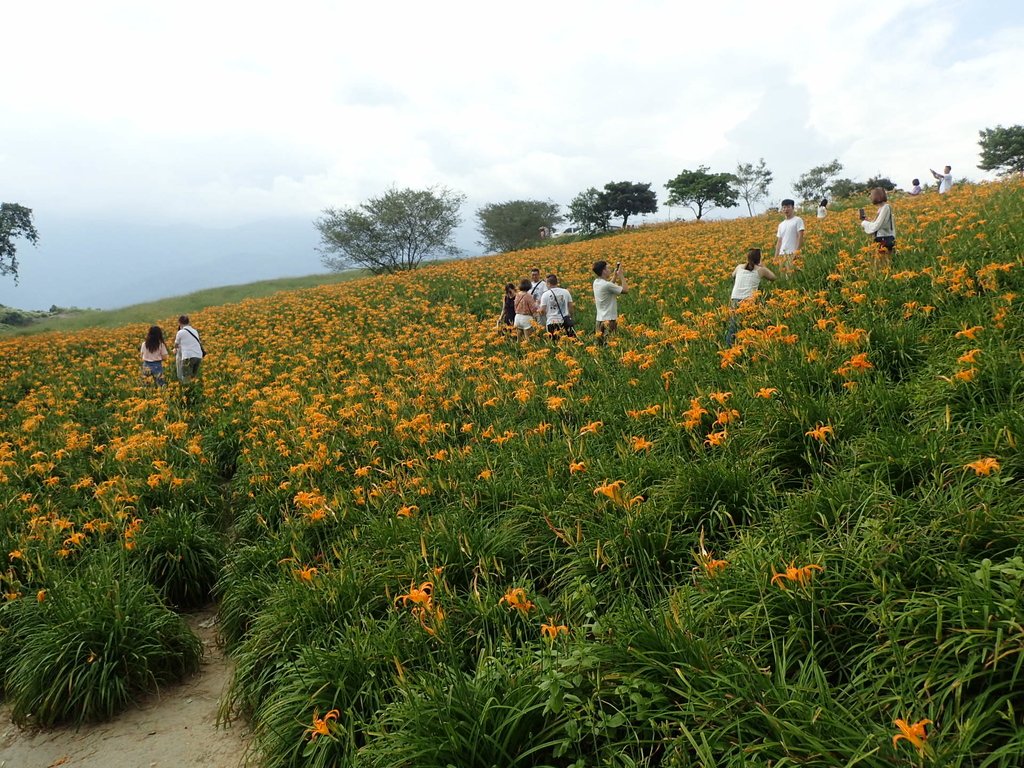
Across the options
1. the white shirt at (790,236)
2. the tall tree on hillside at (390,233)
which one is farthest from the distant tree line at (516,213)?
the white shirt at (790,236)

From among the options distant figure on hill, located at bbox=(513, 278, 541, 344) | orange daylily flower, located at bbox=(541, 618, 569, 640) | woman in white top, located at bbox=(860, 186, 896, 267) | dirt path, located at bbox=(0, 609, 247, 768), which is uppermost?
woman in white top, located at bbox=(860, 186, 896, 267)

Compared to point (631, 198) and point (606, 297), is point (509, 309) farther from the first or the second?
point (631, 198)

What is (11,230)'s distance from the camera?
3036 cm

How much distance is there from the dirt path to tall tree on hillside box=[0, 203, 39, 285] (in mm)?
34740

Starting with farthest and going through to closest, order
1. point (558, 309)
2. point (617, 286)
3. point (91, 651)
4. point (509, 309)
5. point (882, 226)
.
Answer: point (509, 309)
point (558, 309)
point (617, 286)
point (882, 226)
point (91, 651)

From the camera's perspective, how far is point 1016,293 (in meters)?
4.70

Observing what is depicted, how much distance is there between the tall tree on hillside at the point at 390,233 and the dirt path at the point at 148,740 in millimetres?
35414

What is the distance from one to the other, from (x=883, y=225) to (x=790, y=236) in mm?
1716

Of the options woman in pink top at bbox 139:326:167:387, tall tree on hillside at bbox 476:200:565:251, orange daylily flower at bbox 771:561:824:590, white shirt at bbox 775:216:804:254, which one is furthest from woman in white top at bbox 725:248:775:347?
tall tree on hillside at bbox 476:200:565:251

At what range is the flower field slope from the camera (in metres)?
2.25

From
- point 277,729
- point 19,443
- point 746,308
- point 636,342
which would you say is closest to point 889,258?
point 746,308

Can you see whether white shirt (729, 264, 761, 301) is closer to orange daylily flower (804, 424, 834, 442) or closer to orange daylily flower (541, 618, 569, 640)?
orange daylily flower (804, 424, 834, 442)

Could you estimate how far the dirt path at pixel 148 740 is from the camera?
3.50 meters

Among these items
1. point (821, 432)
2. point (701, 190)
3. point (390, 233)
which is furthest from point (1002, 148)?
point (821, 432)
